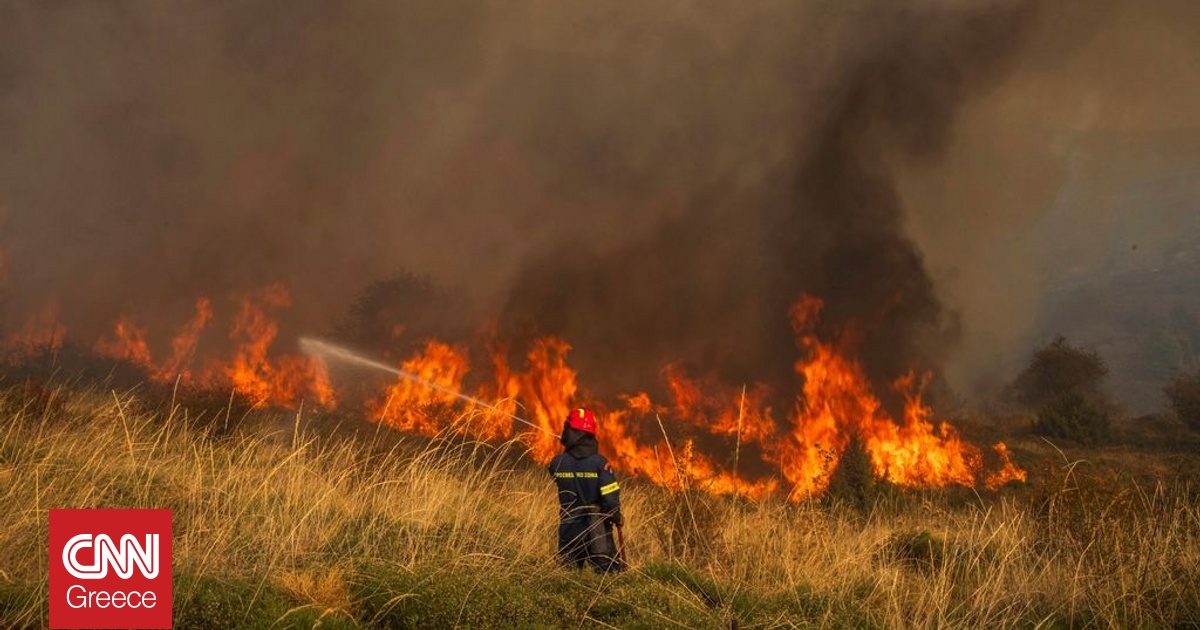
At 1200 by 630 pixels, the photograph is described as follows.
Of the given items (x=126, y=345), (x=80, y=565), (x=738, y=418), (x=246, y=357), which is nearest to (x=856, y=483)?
(x=738, y=418)

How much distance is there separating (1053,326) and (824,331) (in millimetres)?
147061

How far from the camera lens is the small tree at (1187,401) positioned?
2840 cm

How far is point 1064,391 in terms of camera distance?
35219 millimetres

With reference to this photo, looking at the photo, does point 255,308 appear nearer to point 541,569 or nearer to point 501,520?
point 501,520

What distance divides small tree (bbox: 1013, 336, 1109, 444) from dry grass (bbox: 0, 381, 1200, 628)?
2302 cm

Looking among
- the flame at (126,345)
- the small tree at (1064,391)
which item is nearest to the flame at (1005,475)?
the small tree at (1064,391)

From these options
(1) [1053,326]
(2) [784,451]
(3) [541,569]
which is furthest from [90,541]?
(1) [1053,326]

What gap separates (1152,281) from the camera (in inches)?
6161

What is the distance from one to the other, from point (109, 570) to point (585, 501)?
3.12 m

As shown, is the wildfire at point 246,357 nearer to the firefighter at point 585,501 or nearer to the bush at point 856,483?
the bush at point 856,483

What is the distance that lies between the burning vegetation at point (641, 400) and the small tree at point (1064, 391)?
709 centimetres

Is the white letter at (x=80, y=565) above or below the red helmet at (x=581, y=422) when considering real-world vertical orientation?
below

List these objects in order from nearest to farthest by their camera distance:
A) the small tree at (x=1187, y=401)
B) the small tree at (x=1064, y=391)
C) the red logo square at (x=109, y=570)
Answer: the red logo square at (x=109, y=570), the small tree at (x=1064, y=391), the small tree at (x=1187, y=401)

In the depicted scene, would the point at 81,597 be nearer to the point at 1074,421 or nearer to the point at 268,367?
the point at 268,367
